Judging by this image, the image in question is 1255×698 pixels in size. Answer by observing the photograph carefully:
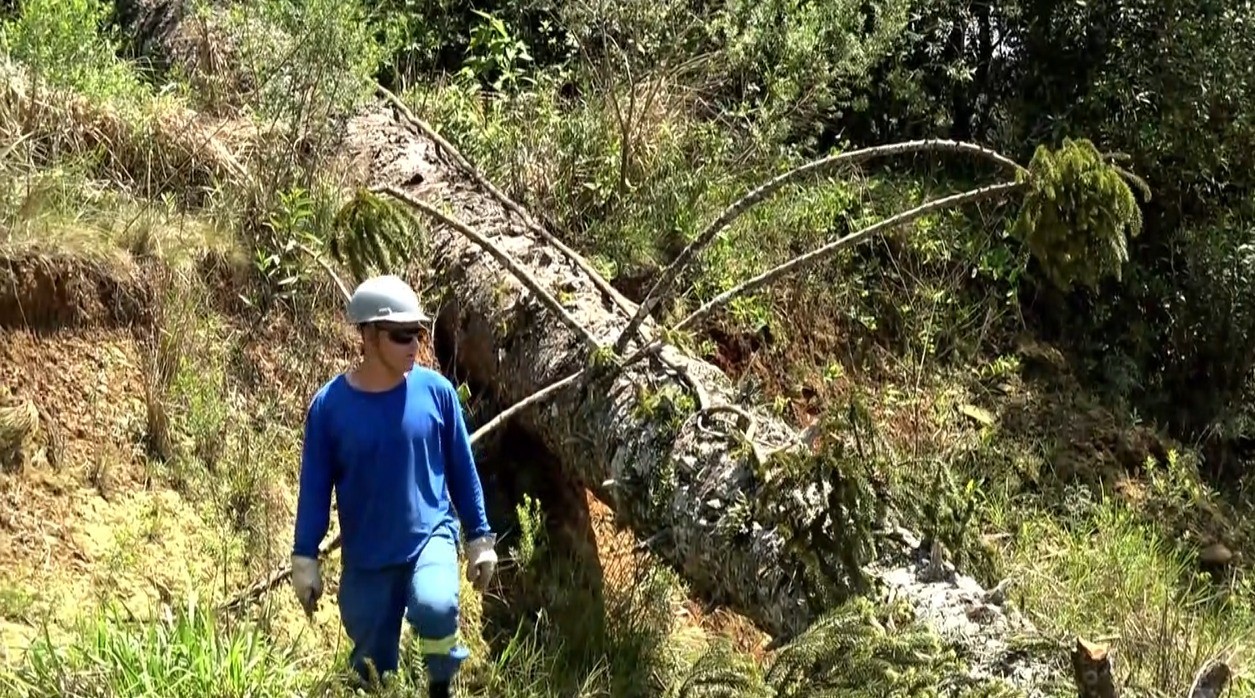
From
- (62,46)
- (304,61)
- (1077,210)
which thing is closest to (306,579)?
(1077,210)

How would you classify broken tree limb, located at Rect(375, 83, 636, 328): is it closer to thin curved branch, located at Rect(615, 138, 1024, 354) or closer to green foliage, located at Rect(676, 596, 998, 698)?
thin curved branch, located at Rect(615, 138, 1024, 354)

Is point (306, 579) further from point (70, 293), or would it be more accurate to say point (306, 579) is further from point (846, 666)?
point (70, 293)

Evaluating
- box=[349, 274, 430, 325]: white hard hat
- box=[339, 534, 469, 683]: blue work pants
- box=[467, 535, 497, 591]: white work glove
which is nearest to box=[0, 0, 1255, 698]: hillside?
box=[339, 534, 469, 683]: blue work pants

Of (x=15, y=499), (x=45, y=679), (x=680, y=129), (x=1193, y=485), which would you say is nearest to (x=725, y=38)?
(x=680, y=129)

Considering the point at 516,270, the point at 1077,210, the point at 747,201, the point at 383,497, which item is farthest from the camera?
the point at 516,270

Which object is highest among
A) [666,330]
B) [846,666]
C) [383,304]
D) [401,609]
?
[383,304]

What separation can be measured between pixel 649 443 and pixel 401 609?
3.93ft

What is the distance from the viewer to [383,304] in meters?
3.55

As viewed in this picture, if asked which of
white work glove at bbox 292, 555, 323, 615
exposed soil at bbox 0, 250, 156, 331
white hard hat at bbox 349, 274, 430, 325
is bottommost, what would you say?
white work glove at bbox 292, 555, 323, 615

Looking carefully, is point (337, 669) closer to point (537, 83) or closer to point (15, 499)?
point (15, 499)

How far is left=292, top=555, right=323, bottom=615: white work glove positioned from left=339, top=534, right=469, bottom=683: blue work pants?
0.51ft

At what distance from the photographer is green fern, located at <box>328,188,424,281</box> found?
434cm

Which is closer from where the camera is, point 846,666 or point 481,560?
point 846,666

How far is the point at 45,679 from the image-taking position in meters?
3.47
